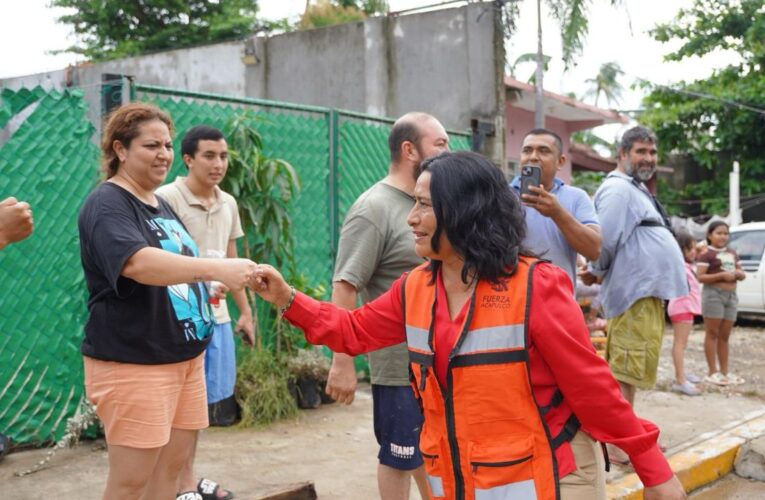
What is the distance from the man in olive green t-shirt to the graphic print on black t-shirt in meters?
0.57

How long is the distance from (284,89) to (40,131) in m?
8.11

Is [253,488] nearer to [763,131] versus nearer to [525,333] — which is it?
[525,333]

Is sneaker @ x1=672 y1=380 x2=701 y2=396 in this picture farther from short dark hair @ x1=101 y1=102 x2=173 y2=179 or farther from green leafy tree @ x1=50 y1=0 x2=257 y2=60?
green leafy tree @ x1=50 y1=0 x2=257 y2=60

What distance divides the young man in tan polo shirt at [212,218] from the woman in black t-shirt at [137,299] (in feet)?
3.56

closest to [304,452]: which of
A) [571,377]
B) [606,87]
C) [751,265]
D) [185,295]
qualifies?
[185,295]

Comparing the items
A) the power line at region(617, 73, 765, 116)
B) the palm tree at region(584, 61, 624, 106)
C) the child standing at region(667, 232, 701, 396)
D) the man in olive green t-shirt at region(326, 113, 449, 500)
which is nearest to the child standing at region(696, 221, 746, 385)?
the child standing at region(667, 232, 701, 396)

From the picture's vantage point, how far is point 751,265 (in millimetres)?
13289

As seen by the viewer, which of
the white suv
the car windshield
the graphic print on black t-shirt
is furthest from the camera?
the car windshield

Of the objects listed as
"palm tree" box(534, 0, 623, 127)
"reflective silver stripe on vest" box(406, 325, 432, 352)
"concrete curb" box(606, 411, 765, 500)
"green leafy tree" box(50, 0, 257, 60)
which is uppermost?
"green leafy tree" box(50, 0, 257, 60)

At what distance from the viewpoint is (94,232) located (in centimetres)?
298

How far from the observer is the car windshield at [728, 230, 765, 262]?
44.1ft

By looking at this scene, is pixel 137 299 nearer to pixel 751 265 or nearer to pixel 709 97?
pixel 751 265

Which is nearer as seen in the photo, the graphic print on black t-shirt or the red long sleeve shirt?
the red long sleeve shirt

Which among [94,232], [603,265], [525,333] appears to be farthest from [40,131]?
[525,333]
